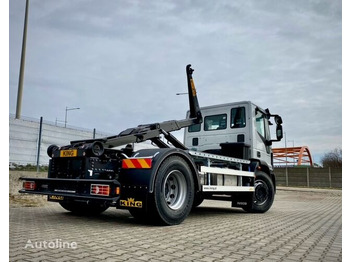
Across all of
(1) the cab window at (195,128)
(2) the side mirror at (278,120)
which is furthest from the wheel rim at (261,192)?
(1) the cab window at (195,128)

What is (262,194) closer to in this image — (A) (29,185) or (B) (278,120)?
(B) (278,120)

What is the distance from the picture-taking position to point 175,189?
20.7ft

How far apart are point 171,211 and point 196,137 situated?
3955mm

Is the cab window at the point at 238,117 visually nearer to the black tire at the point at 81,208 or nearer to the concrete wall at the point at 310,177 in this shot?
the black tire at the point at 81,208

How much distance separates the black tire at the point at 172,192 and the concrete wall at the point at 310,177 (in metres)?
27.9

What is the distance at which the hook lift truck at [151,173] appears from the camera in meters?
5.49

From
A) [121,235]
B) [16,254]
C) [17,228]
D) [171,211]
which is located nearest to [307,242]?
[171,211]

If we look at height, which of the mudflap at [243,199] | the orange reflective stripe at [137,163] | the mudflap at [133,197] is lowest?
the mudflap at [243,199]

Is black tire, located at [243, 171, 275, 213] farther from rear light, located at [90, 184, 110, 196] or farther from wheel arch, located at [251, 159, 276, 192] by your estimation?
rear light, located at [90, 184, 110, 196]

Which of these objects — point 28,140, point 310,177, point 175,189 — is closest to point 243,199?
point 175,189

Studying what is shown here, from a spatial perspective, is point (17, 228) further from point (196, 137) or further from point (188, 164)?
point (196, 137)

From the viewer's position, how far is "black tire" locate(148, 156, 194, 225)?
5550 millimetres

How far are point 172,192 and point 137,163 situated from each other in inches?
40.1

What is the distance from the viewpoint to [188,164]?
6.38 meters
